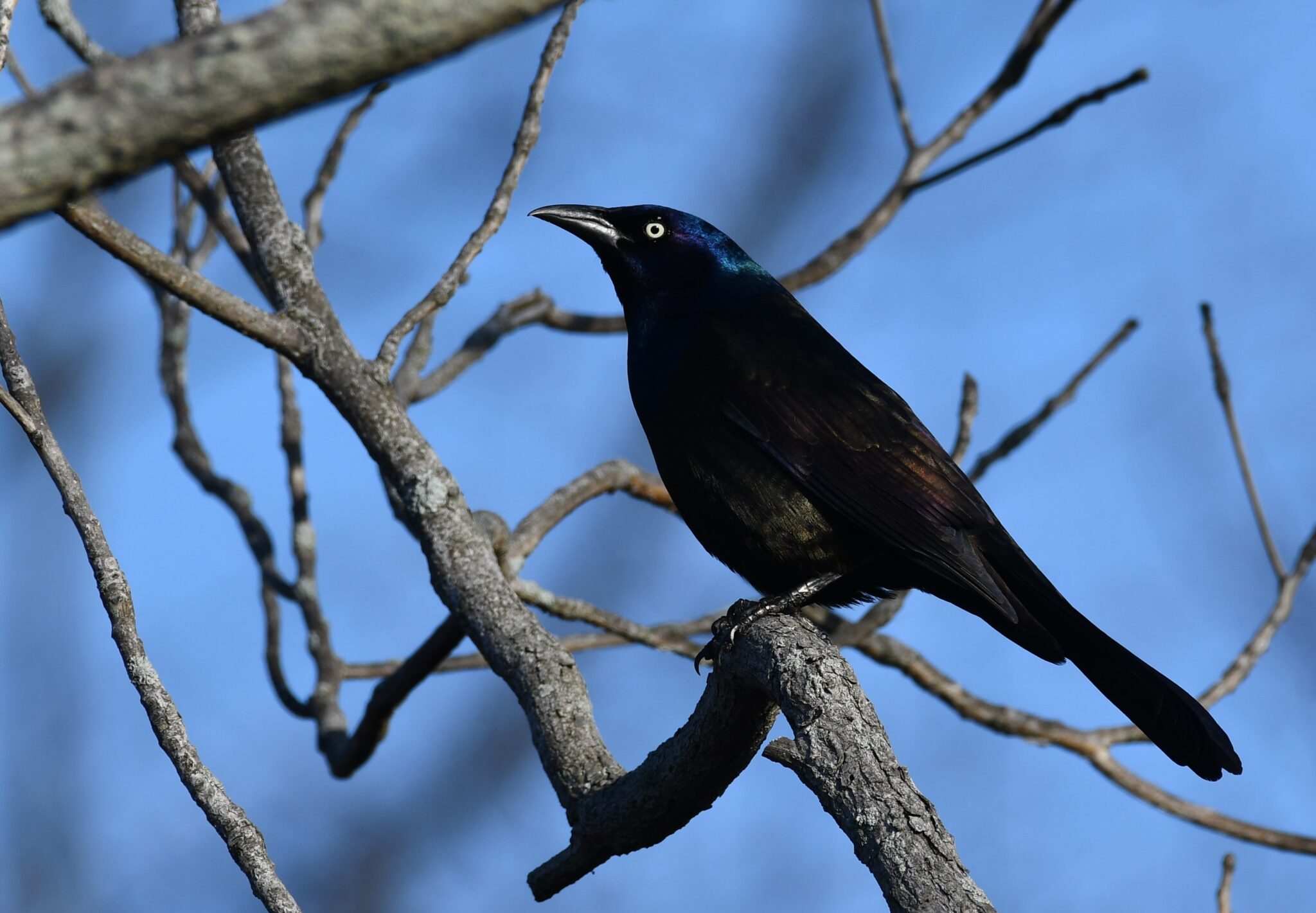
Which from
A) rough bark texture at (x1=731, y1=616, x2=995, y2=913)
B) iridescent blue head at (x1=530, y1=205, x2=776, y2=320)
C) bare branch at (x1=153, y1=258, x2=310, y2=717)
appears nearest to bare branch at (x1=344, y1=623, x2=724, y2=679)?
bare branch at (x1=153, y1=258, x2=310, y2=717)

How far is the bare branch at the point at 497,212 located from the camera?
3080 millimetres

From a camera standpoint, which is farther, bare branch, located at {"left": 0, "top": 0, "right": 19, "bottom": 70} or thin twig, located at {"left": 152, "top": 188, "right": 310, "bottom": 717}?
thin twig, located at {"left": 152, "top": 188, "right": 310, "bottom": 717}

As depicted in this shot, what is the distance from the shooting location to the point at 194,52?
893mm

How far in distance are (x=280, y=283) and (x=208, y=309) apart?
0.31 m

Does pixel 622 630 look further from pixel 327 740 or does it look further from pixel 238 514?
pixel 238 514

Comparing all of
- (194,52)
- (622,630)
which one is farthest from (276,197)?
(194,52)

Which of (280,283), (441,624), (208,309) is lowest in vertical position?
(441,624)

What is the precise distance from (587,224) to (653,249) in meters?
0.22

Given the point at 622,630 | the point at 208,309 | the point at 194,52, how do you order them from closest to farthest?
the point at 194,52 < the point at 208,309 < the point at 622,630

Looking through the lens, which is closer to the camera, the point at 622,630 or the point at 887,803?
the point at 887,803

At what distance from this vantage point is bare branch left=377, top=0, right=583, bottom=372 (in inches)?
121

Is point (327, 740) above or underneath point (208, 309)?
underneath

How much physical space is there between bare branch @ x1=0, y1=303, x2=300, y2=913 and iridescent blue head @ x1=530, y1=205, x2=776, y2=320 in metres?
2.16

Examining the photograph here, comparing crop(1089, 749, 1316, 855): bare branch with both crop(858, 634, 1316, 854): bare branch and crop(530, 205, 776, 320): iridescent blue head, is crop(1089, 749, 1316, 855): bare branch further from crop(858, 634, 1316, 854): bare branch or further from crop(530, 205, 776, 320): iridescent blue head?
crop(530, 205, 776, 320): iridescent blue head
